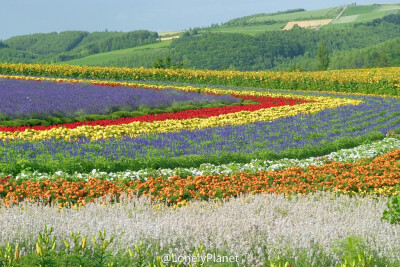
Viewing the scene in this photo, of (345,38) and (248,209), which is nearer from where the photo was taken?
(248,209)

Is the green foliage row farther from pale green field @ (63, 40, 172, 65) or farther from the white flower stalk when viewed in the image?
pale green field @ (63, 40, 172, 65)

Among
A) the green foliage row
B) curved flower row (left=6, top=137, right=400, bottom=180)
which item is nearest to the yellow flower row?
curved flower row (left=6, top=137, right=400, bottom=180)

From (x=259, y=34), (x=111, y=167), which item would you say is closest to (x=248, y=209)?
(x=111, y=167)

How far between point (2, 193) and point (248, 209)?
Answer: 15.5 feet

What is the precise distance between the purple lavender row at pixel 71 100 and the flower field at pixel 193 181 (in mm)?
75

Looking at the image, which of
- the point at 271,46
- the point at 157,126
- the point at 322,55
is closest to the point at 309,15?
the point at 271,46

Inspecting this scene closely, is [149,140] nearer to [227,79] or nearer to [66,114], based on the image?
[66,114]

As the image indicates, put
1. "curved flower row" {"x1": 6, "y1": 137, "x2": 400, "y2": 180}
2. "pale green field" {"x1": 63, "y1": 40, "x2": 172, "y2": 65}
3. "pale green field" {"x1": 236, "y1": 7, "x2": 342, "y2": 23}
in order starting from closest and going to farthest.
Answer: "curved flower row" {"x1": 6, "y1": 137, "x2": 400, "y2": 180}, "pale green field" {"x1": 63, "y1": 40, "x2": 172, "y2": 65}, "pale green field" {"x1": 236, "y1": 7, "x2": 342, "y2": 23}

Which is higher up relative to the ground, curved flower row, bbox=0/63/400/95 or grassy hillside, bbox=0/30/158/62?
grassy hillside, bbox=0/30/158/62

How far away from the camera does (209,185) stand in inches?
353

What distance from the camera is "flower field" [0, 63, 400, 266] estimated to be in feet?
17.4

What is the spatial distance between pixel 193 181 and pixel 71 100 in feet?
40.3

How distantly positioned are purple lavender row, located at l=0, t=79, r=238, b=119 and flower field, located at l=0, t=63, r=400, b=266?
75 millimetres

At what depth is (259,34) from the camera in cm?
12325
